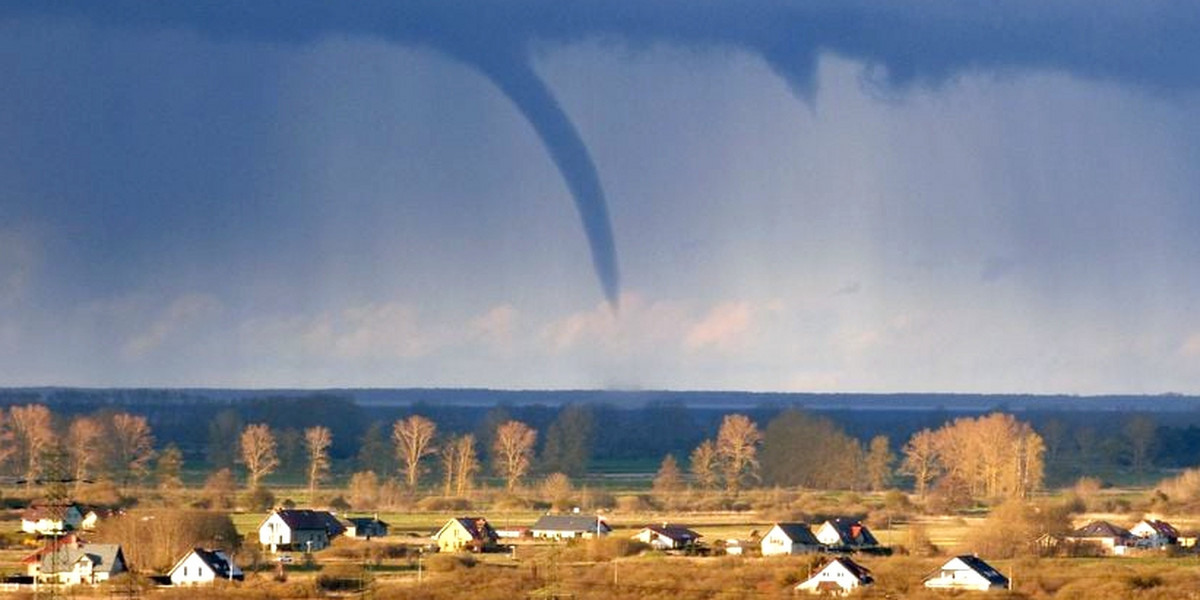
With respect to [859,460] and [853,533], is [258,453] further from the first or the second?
[853,533]

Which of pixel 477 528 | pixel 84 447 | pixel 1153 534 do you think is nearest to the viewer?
pixel 477 528

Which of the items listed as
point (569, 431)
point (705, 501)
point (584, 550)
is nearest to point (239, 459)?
point (569, 431)

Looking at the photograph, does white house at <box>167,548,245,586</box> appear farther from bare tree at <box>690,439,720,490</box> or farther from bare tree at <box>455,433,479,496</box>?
bare tree at <box>690,439,720,490</box>

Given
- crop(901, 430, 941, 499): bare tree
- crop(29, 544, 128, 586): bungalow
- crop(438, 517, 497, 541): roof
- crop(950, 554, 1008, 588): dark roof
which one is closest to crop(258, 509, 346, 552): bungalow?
crop(438, 517, 497, 541): roof

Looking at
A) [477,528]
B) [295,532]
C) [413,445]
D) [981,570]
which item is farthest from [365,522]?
[413,445]

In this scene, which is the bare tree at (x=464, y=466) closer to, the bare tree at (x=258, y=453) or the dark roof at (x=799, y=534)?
the bare tree at (x=258, y=453)

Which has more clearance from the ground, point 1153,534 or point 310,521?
point 310,521
